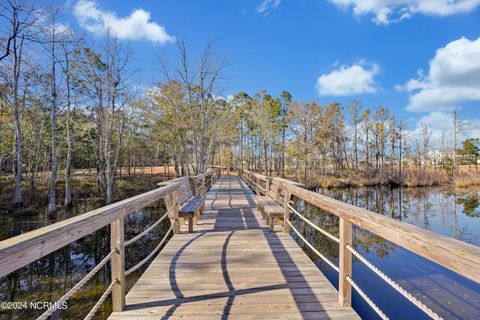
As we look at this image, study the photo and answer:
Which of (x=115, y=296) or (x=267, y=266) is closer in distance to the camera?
(x=115, y=296)

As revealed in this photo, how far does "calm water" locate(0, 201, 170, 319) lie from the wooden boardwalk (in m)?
2.08

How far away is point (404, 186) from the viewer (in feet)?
83.5

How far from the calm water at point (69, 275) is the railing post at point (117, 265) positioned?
8.48 ft

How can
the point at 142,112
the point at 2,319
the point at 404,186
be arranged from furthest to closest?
1. the point at 404,186
2. the point at 142,112
3. the point at 2,319

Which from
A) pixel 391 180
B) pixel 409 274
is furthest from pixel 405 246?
pixel 391 180

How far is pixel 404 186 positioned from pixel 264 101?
16.2 m

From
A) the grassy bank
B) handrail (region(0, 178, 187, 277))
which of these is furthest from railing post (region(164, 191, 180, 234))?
the grassy bank

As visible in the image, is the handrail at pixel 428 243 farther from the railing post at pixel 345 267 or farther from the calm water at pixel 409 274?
the calm water at pixel 409 274

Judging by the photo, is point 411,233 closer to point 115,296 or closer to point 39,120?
point 115,296

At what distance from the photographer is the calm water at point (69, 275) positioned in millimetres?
4488

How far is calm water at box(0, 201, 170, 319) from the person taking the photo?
449 cm

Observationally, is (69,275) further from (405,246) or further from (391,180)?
(391,180)

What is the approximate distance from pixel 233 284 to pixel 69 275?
499 centimetres

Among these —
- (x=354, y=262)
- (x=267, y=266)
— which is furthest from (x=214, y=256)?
(x=354, y=262)
